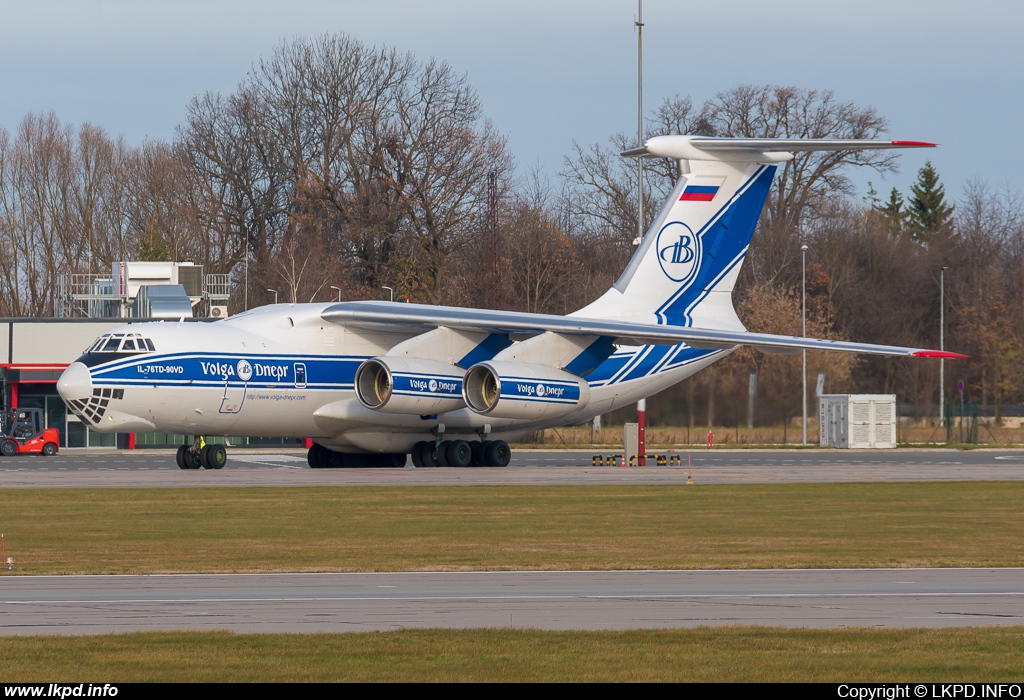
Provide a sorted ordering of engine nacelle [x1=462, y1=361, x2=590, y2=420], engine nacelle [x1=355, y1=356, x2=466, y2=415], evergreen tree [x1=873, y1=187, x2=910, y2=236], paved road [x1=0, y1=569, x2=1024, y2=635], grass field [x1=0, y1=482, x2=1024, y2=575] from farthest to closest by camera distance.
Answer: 1. evergreen tree [x1=873, y1=187, x2=910, y2=236]
2. engine nacelle [x1=462, y1=361, x2=590, y2=420]
3. engine nacelle [x1=355, y1=356, x2=466, y2=415]
4. grass field [x1=0, y1=482, x2=1024, y2=575]
5. paved road [x1=0, y1=569, x2=1024, y2=635]

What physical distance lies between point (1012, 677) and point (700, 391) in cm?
3007

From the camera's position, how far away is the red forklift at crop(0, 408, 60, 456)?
4791cm

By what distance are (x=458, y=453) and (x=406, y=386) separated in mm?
3008

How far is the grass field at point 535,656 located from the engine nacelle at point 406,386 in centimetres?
2022

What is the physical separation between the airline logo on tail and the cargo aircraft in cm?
3

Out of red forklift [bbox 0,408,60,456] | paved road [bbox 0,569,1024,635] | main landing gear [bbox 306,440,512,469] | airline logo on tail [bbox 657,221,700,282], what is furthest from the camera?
red forklift [bbox 0,408,60,456]

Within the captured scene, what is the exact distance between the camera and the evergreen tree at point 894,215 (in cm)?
8835

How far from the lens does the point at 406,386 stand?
30.7m

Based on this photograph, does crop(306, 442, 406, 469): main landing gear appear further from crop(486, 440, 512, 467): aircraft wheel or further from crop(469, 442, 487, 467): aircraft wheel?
crop(486, 440, 512, 467): aircraft wheel

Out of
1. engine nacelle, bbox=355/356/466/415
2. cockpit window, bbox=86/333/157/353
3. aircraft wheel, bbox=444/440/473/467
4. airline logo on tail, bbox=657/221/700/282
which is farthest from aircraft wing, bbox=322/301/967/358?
cockpit window, bbox=86/333/157/353

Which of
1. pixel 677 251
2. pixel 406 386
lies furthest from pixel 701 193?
pixel 406 386

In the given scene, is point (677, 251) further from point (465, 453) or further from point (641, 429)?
point (465, 453)

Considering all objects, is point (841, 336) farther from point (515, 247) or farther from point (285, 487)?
point (285, 487)
